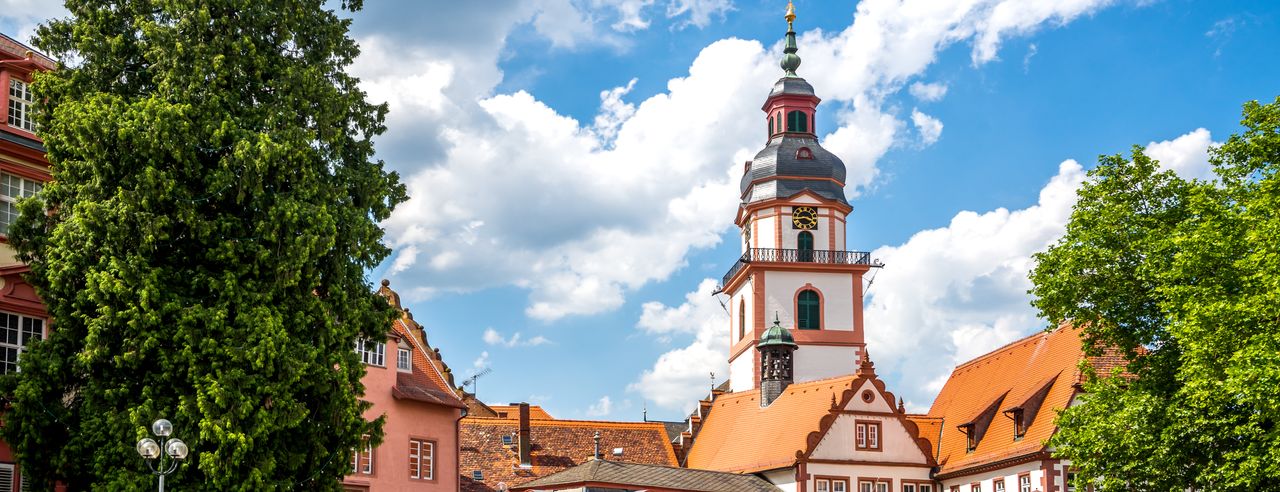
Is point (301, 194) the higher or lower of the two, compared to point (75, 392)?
higher

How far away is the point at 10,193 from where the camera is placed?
95.9 feet

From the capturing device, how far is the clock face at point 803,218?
73750 mm

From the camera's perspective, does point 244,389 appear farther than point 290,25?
No

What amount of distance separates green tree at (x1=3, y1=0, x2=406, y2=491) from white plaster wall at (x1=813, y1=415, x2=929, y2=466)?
31.2m

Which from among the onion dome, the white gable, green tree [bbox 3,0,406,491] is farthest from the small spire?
green tree [bbox 3,0,406,491]

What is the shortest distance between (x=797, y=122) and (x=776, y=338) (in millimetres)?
14436

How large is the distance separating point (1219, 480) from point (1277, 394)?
367 cm

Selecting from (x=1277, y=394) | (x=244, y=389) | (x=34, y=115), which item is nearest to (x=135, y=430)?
(x=244, y=389)

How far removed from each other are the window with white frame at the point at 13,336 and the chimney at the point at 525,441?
32928 mm

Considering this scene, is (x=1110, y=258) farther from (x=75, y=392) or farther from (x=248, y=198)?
(x=75, y=392)

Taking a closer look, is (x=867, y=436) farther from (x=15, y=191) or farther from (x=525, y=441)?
(x=15, y=191)

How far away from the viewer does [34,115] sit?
2823 centimetres

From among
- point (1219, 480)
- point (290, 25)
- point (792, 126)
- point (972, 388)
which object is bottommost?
point (1219, 480)

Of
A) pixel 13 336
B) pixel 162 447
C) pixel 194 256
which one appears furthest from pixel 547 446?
pixel 162 447
